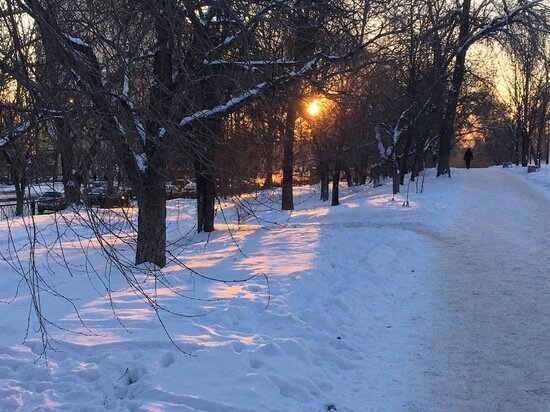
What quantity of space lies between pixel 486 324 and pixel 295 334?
2209 mm

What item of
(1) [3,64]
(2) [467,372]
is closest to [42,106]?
(1) [3,64]

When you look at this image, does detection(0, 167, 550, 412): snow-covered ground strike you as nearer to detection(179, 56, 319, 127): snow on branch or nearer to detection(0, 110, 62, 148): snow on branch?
detection(0, 110, 62, 148): snow on branch

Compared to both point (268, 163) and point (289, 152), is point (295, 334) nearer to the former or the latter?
point (268, 163)

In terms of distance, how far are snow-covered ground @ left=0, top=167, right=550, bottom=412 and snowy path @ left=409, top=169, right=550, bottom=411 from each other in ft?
Answer: 0.06

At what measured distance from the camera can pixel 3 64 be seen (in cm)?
325

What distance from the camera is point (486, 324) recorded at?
6270 millimetres

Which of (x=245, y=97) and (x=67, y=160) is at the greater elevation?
(x=245, y=97)

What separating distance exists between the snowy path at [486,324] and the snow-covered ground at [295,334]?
20 millimetres

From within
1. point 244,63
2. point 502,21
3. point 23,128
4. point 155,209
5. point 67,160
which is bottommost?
point 155,209

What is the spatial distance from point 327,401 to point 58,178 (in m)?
2.53

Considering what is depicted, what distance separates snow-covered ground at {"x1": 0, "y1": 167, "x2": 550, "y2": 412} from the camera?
4340 mm

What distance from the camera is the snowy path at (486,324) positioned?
4535 mm

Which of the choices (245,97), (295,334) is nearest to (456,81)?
(245,97)

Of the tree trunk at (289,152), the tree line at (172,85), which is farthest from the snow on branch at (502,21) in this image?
the tree trunk at (289,152)
